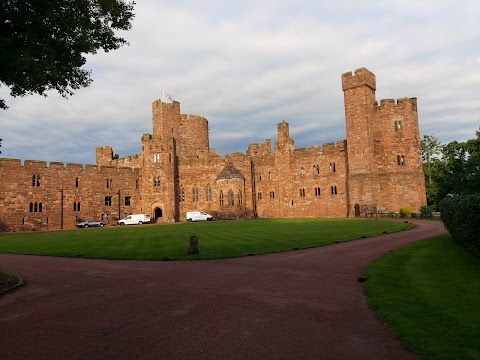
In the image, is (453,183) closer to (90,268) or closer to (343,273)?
(343,273)

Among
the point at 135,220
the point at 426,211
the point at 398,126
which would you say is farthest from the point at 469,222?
the point at 135,220

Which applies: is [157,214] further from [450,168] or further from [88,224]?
[450,168]

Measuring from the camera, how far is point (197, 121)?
67062 mm

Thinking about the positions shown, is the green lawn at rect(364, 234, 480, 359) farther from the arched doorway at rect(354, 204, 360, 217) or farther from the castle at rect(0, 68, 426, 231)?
the castle at rect(0, 68, 426, 231)

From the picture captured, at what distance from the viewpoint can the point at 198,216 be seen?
4962 centimetres

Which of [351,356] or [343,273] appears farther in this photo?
[343,273]

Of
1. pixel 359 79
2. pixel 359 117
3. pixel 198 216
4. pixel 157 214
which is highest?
pixel 359 79

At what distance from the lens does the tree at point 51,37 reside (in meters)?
8.84

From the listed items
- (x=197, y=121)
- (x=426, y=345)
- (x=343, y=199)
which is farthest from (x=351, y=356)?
(x=197, y=121)

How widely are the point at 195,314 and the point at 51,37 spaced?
8.65m

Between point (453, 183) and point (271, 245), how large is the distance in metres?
44.3

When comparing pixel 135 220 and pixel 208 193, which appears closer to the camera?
pixel 135 220

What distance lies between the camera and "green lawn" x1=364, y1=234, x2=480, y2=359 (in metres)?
5.68

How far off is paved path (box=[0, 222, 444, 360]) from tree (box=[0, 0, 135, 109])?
19.2 feet
